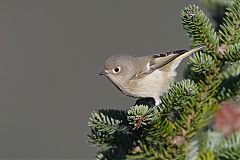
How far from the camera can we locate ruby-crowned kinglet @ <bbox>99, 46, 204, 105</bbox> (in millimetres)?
2584

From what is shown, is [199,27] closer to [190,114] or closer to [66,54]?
[190,114]

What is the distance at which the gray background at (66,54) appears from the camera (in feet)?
17.5

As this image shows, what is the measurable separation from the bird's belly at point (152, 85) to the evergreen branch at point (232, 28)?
2.13ft

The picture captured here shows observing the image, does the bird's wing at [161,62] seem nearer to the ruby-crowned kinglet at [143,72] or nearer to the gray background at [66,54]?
the ruby-crowned kinglet at [143,72]

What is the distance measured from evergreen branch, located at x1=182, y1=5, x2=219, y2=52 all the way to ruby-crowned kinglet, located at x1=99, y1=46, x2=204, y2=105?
61cm

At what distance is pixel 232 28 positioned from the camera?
1.89m

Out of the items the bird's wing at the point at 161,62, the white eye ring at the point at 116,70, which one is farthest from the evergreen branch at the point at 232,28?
the white eye ring at the point at 116,70

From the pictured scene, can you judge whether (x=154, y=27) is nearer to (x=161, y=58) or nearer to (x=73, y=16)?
(x=73, y=16)

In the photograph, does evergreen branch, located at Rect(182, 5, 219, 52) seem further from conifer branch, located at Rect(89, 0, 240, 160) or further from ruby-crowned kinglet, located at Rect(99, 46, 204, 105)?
ruby-crowned kinglet, located at Rect(99, 46, 204, 105)

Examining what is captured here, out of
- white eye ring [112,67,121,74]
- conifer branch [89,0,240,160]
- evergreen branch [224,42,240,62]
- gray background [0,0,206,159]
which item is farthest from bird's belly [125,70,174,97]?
gray background [0,0,206,159]

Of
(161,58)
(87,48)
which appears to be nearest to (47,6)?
(87,48)

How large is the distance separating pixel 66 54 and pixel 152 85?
13.1ft

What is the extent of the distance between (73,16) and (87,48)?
932 millimetres

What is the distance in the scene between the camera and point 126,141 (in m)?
1.90
